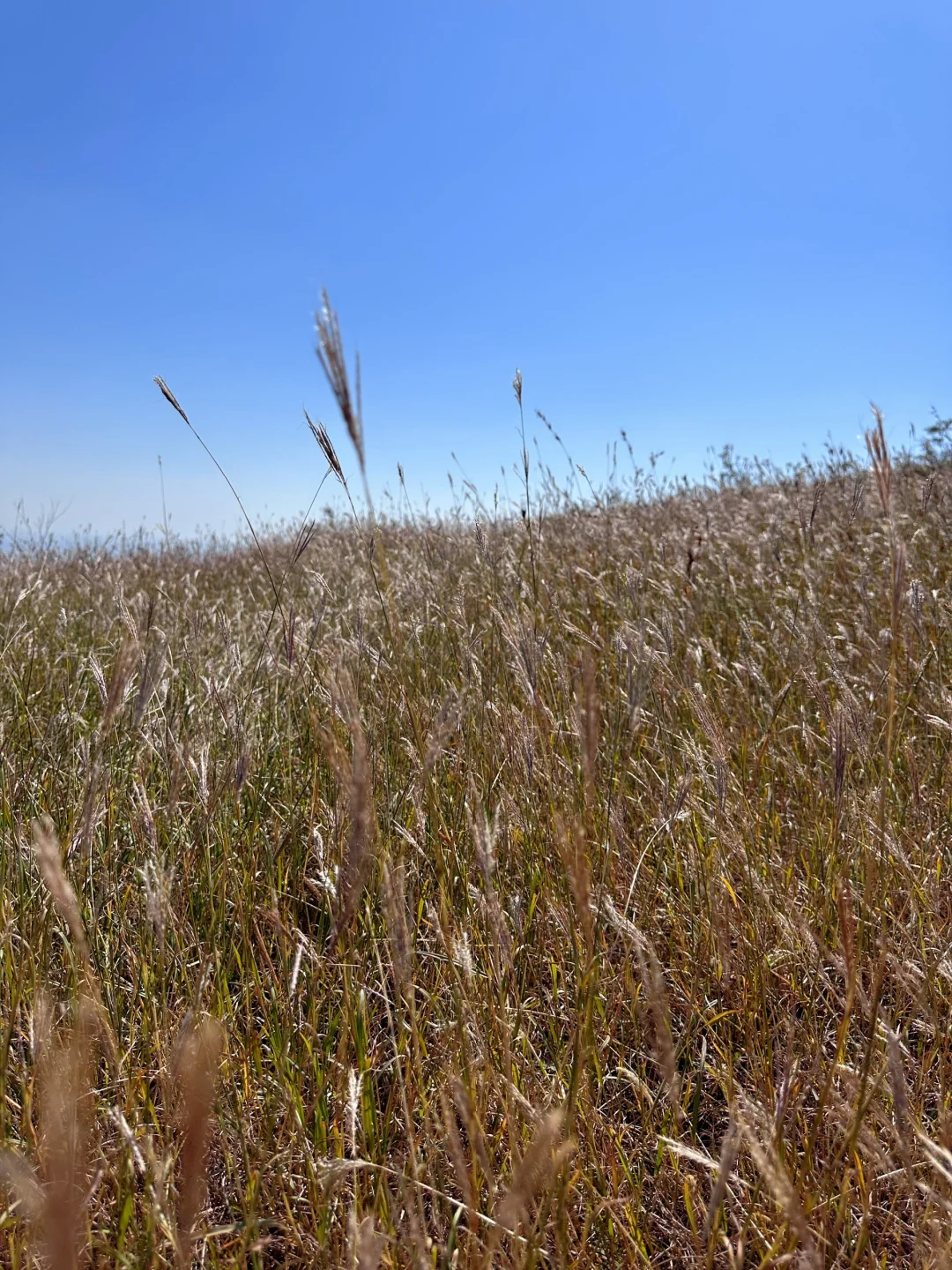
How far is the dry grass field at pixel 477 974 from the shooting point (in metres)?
0.89

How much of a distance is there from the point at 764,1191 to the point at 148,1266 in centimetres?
86

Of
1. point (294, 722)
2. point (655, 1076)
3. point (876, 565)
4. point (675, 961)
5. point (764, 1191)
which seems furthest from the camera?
point (876, 565)

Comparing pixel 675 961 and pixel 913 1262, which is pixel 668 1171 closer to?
pixel 913 1262

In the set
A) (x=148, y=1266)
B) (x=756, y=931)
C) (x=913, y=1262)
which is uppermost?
(x=756, y=931)

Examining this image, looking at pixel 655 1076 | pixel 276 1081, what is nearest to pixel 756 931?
pixel 655 1076

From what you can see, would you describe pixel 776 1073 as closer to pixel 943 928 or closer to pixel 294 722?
pixel 943 928

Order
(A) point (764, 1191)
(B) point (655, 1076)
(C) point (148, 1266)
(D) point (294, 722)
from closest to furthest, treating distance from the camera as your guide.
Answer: (C) point (148, 1266) → (A) point (764, 1191) → (B) point (655, 1076) → (D) point (294, 722)

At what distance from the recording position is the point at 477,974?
4.21ft

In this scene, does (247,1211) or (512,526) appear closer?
(247,1211)

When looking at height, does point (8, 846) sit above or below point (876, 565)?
below

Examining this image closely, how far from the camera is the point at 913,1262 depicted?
3.35 ft

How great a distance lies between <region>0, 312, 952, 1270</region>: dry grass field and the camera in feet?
2.90

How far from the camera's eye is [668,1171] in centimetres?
113

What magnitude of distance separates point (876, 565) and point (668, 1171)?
11.3 ft
